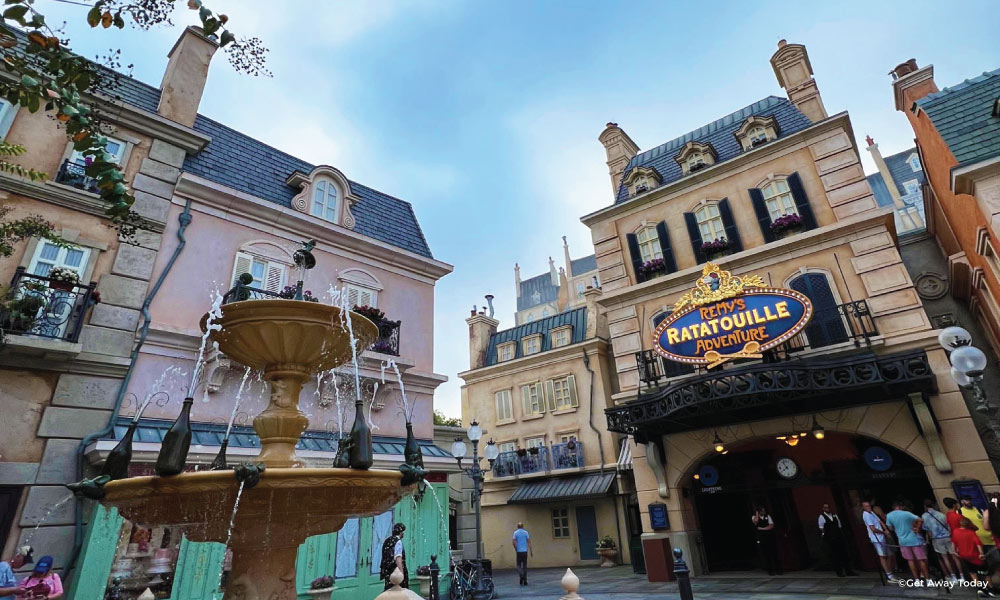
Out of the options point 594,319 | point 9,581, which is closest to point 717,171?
point 594,319

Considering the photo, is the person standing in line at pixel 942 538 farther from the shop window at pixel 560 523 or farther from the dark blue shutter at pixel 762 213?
the shop window at pixel 560 523

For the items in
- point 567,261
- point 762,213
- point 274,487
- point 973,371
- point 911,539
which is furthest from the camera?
point 567,261

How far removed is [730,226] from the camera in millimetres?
16312

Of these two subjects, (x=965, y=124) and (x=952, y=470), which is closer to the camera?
(x=965, y=124)

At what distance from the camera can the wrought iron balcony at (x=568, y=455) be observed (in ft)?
78.7

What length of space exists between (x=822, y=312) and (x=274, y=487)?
14.9m

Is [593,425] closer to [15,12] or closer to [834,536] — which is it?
[834,536]

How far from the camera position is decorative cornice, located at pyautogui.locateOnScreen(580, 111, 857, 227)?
15.3m

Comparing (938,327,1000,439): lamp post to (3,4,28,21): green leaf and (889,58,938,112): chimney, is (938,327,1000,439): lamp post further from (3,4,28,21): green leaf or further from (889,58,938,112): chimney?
(889,58,938,112): chimney

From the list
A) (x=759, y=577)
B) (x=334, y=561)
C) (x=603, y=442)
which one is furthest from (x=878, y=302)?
(x=334, y=561)

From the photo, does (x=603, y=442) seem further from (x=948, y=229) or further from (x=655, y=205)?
(x=948, y=229)

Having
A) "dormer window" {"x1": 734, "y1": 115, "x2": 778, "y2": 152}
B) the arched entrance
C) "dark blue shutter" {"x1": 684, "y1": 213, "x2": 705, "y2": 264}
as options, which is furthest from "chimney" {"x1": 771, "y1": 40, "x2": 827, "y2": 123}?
the arched entrance

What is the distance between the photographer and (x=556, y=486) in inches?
938

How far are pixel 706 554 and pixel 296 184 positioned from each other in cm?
1754
